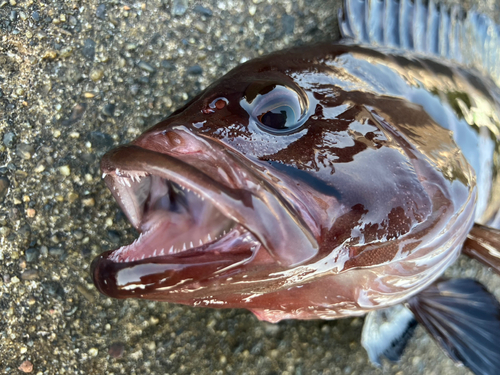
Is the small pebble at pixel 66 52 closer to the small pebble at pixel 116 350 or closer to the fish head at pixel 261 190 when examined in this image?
the fish head at pixel 261 190

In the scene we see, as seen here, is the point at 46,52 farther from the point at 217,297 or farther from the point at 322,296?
the point at 322,296

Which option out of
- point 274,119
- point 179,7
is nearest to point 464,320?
point 274,119

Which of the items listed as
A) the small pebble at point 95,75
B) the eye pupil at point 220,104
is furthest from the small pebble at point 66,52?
the eye pupil at point 220,104

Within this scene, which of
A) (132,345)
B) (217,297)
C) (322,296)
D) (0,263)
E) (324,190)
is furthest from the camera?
(132,345)

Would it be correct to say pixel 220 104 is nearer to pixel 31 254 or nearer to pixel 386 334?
pixel 31 254

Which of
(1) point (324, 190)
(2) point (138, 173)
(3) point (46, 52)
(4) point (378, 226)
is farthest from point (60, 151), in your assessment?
(4) point (378, 226)

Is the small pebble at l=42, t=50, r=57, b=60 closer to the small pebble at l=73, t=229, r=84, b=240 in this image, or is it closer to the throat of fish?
the small pebble at l=73, t=229, r=84, b=240

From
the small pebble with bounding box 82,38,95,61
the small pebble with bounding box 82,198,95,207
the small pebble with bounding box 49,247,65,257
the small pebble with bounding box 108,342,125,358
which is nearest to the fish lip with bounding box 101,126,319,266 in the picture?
the small pebble with bounding box 82,198,95,207

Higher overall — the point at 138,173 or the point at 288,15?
the point at 288,15
